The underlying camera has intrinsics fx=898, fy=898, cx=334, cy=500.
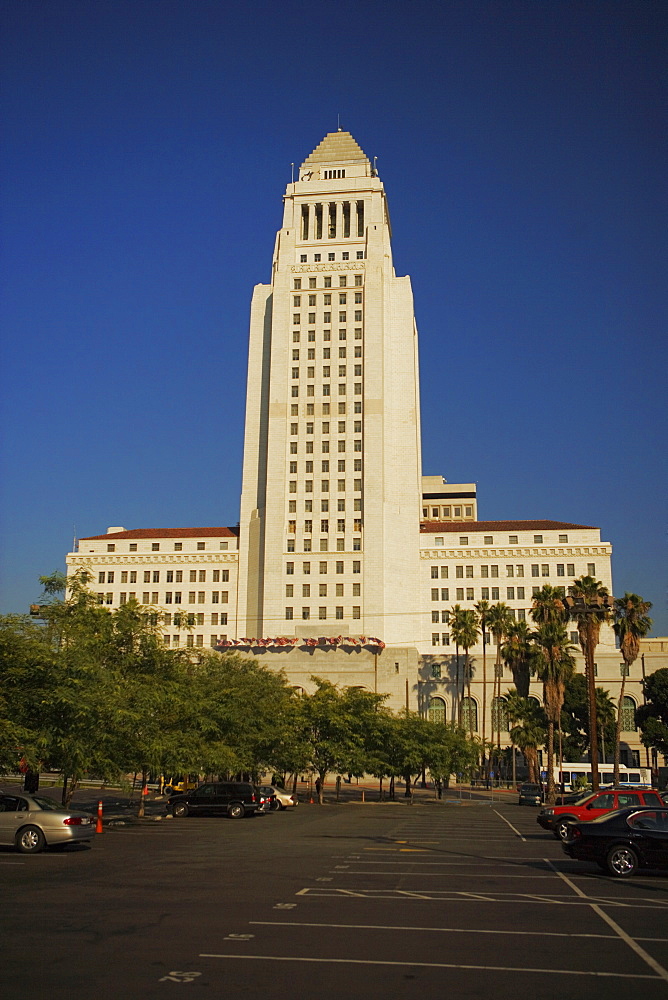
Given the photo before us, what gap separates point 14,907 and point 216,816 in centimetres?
2921

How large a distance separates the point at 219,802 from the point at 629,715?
72.1 meters

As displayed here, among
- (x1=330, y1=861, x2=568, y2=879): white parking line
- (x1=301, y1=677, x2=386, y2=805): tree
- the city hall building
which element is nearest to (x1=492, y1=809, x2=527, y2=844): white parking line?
(x1=330, y1=861, x2=568, y2=879): white parking line

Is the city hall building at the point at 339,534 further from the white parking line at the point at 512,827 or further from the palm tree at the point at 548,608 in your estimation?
the white parking line at the point at 512,827

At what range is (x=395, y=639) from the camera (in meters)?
103

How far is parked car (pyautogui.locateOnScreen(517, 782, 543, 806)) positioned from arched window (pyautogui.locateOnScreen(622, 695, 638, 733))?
43703 millimetres

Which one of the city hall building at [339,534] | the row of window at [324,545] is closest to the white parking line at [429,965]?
the city hall building at [339,534]

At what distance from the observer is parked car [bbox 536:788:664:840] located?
29259 mm

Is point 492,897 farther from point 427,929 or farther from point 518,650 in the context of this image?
point 518,650

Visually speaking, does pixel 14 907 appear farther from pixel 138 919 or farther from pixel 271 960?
pixel 271 960

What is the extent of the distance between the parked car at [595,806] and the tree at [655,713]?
61845 millimetres

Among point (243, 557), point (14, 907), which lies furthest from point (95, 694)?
point (243, 557)

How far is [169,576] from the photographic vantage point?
11481 centimetres

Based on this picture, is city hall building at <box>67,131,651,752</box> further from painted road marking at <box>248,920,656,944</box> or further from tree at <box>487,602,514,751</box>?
painted road marking at <box>248,920,656,944</box>

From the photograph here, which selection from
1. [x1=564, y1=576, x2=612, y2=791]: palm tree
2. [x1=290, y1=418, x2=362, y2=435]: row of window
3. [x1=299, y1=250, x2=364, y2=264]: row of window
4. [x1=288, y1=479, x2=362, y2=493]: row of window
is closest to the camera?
[x1=564, y1=576, x2=612, y2=791]: palm tree
